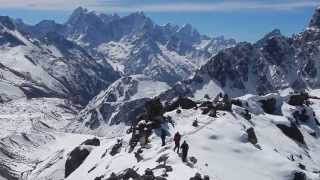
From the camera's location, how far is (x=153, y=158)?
98.0 metres

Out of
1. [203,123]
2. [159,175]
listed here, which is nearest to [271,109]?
[203,123]

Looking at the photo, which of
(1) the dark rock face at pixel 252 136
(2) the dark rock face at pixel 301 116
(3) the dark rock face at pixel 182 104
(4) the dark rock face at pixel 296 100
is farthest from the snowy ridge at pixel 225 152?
(4) the dark rock face at pixel 296 100

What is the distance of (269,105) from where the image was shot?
148375 mm

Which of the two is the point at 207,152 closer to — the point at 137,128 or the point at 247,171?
the point at 247,171

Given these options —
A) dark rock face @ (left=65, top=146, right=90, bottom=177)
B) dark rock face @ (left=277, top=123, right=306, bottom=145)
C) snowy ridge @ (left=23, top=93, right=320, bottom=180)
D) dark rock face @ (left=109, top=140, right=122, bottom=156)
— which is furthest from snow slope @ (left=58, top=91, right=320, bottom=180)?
dark rock face @ (left=65, top=146, right=90, bottom=177)

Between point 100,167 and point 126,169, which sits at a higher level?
point 126,169

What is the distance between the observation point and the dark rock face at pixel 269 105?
147262 millimetres

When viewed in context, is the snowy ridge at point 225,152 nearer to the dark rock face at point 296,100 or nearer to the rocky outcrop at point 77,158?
the rocky outcrop at point 77,158

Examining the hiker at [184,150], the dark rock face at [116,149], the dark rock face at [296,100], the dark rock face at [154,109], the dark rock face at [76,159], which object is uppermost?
the hiker at [184,150]

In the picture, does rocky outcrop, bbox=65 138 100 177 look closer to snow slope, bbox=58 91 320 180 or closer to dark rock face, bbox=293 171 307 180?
snow slope, bbox=58 91 320 180

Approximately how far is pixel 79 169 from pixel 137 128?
81.2ft

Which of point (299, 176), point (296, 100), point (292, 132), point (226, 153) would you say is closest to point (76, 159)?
point (292, 132)

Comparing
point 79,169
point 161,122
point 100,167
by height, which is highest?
point 161,122

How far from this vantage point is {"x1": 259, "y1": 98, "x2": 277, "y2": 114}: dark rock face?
483ft
